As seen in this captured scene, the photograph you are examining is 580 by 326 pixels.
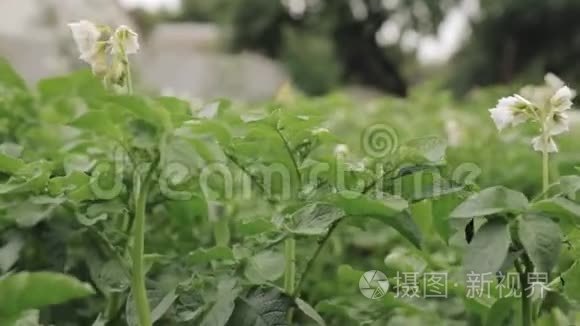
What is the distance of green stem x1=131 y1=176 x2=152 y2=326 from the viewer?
63cm

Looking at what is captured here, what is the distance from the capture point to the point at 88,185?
0.73 m

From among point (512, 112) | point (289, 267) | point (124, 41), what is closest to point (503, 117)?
point (512, 112)

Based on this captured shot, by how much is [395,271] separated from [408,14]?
13.5m

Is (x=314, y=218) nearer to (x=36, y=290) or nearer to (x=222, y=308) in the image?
(x=222, y=308)

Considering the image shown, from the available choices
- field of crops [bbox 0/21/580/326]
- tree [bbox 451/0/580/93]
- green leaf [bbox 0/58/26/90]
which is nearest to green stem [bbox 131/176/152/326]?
field of crops [bbox 0/21/580/326]

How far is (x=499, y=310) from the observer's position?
0.73m

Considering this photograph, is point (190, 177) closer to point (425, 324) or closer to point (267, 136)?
point (267, 136)

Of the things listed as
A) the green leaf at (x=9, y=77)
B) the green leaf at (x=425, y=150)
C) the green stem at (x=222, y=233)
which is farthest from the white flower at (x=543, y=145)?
the green leaf at (x=9, y=77)

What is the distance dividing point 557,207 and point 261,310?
0.24m

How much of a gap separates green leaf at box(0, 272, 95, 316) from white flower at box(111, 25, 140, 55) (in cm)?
27

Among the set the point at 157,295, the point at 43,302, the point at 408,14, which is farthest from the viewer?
the point at 408,14

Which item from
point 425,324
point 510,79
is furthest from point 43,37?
point 510,79

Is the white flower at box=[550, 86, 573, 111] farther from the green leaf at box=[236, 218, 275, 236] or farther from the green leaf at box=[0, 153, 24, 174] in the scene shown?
the green leaf at box=[0, 153, 24, 174]

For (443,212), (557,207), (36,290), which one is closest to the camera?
(36,290)
